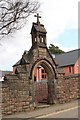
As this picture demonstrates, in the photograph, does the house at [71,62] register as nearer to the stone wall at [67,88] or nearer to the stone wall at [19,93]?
the stone wall at [67,88]

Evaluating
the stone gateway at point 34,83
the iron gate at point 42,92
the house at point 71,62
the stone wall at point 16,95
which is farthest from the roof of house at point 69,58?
the stone wall at point 16,95

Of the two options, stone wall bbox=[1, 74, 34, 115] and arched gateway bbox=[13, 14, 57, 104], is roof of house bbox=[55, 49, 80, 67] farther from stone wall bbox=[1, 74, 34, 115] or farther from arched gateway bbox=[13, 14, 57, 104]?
stone wall bbox=[1, 74, 34, 115]

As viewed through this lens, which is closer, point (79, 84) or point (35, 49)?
point (35, 49)

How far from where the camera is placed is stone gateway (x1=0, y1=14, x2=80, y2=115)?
1839cm

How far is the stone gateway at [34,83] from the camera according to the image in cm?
1839

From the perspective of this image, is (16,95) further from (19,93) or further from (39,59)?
(39,59)

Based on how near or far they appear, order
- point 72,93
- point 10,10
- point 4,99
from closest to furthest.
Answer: point 4,99, point 10,10, point 72,93

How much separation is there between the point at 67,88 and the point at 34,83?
9.00 feet

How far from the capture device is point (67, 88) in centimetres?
2220

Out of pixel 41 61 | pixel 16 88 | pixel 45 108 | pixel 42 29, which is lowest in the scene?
pixel 45 108

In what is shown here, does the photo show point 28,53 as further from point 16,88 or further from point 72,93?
point 72,93

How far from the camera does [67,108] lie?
62.6ft

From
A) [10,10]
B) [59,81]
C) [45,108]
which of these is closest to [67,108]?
[45,108]

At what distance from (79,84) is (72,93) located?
120 centimetres
